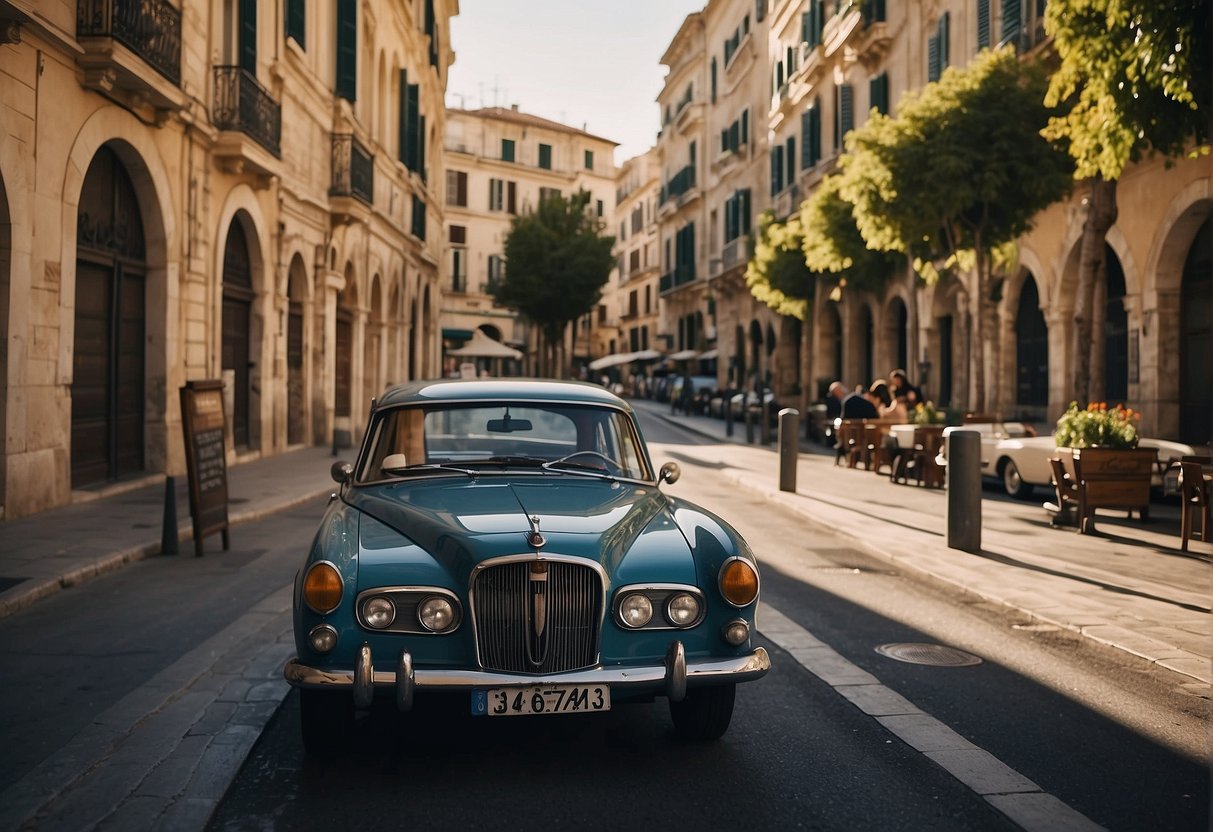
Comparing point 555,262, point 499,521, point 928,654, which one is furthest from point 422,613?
point 555,262

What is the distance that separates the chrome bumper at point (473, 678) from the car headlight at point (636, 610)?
0.16 m

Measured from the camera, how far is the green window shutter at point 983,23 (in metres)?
25.0

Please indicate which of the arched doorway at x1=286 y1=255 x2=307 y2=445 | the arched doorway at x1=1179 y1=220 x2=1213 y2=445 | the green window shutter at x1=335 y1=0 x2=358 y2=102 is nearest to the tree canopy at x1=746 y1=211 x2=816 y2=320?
the green window shutter at x1=335 y1=0 x2=358 y2=102

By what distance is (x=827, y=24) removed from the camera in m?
35.5

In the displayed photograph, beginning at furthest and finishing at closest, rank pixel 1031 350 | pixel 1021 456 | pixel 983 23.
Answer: pixel 983 23
pixel 1031 350
pixel 1021 456

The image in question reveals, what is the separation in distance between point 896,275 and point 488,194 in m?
45.3

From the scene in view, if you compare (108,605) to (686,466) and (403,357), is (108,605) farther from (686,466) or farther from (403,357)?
(403,357)

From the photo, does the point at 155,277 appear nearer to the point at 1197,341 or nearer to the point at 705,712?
the point at 705,712

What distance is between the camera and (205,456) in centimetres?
987

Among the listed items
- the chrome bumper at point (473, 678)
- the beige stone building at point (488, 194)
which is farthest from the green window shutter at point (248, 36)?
the beige stone building at point (488, 194)

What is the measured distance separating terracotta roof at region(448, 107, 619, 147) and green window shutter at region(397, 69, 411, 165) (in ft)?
126

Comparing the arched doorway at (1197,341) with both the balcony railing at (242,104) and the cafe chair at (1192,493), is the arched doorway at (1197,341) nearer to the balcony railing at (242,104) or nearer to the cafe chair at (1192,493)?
the cafe chair at (1192,493)

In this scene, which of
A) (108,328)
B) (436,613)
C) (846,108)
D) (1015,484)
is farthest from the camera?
(846,108)

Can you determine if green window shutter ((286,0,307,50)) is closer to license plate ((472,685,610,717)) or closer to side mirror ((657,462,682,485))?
side mirror ((657,462,682,485))
